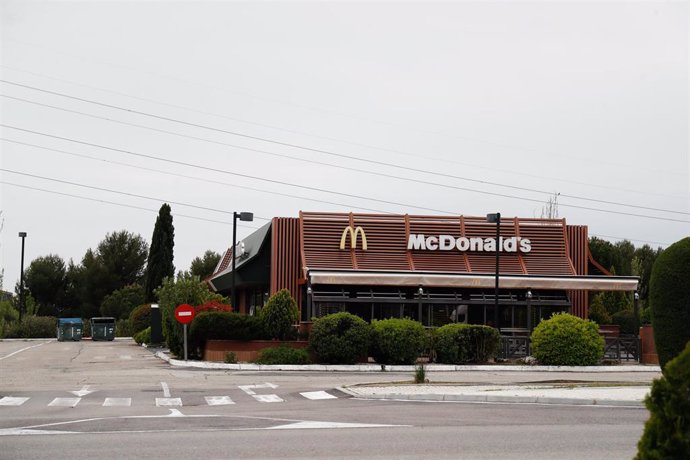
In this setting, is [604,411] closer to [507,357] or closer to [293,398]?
[293,398]

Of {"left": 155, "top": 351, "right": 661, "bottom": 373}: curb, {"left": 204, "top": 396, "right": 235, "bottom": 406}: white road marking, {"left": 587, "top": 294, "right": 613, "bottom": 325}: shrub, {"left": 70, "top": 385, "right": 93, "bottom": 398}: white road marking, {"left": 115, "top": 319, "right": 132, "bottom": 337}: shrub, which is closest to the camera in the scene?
{"left": 204, "top": 396, "right": 235, "bottom": 406}: white road marking

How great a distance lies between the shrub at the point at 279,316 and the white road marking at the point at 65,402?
1295 cm

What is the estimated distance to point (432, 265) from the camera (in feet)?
143

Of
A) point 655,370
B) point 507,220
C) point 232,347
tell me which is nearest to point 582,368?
point 655,370

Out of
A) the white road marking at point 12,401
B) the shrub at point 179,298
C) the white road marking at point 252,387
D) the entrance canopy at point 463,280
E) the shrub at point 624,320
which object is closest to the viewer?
the white road marking at point 12,401

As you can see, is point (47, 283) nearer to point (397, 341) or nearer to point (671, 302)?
point (397, 341)

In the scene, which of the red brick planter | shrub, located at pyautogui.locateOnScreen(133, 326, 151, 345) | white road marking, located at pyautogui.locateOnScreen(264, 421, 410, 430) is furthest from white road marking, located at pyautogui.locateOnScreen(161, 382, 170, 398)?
shrub, located at pyautogui.locateOnScreen(133, 326, 151, 345)

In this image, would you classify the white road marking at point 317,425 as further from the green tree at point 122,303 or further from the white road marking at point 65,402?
the green tree at point 122,303

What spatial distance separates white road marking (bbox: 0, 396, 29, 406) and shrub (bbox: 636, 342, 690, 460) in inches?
578

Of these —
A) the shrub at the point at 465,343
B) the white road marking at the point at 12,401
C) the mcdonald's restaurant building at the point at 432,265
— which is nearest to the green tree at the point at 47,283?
the mcdonald's restaurant building at the point at 432,265

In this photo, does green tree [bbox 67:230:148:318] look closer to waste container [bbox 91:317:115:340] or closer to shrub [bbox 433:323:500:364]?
waste container [bbox 91:317:115:340]

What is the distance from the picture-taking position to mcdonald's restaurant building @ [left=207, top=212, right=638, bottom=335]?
40.5 m

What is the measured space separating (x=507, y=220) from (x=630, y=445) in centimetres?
3384

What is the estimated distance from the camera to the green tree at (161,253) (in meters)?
64.1
